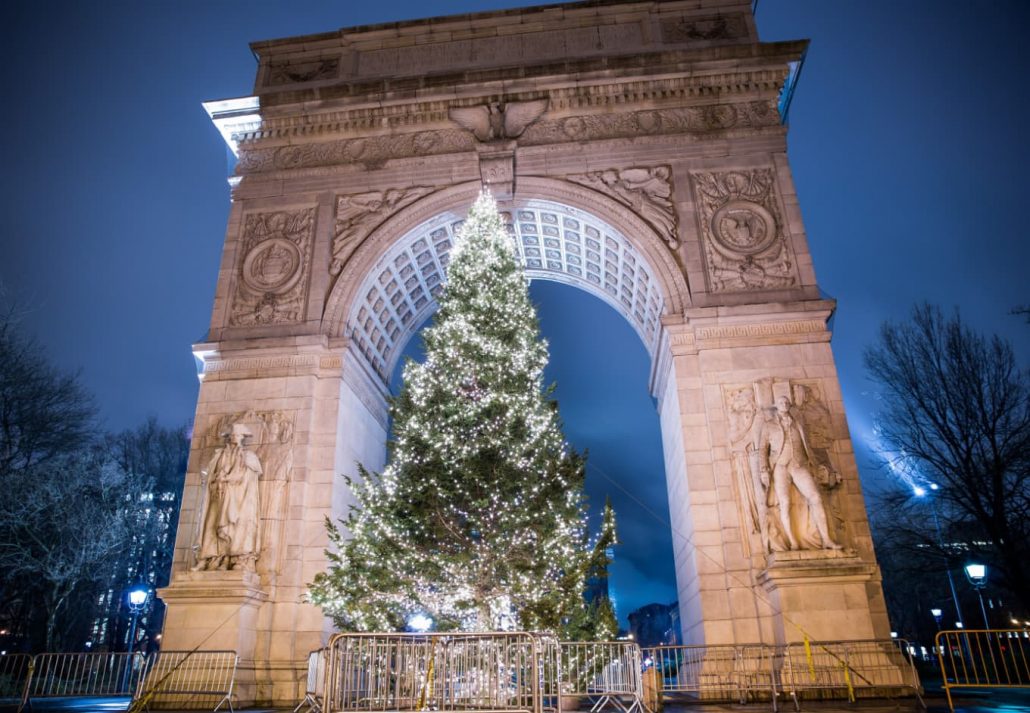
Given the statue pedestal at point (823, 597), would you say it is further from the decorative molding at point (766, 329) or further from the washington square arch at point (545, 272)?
the decorative molding at point (766, 329)

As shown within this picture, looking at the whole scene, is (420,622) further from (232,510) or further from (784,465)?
(784,465)

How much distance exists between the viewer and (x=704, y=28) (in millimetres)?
20734

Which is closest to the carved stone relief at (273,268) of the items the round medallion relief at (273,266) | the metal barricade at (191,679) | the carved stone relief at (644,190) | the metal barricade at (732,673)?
the round medallion relief at (273,266)

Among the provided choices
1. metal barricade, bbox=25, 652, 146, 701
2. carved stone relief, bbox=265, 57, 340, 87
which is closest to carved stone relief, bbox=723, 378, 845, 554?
metal barricade, bbox=25, 652, 146, 701

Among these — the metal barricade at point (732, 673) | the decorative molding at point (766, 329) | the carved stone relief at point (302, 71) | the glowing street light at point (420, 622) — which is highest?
the carved stone relief at point (302, 71)

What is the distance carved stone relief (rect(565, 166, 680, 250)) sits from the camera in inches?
719

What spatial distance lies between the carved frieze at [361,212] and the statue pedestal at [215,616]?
876 centimetres

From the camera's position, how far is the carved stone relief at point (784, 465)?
13.7 meters

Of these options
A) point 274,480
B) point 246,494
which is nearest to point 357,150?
point 274,480

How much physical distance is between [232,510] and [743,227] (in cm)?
1461

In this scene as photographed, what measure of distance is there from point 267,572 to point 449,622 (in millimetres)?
5209

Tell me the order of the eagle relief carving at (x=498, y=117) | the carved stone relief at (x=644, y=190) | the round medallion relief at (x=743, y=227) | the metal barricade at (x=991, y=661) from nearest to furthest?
1. the metal barricade at (x=991, y=661)
2. the round medallion relief at (x=743, y=227)
3. the carved stone relief at (x=644, y=190)
4. the eagle relief carving at (x=498, y=117)

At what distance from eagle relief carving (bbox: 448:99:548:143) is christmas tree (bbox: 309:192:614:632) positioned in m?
8.10

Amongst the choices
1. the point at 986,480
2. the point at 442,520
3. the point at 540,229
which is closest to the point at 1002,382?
the point at 986,480
